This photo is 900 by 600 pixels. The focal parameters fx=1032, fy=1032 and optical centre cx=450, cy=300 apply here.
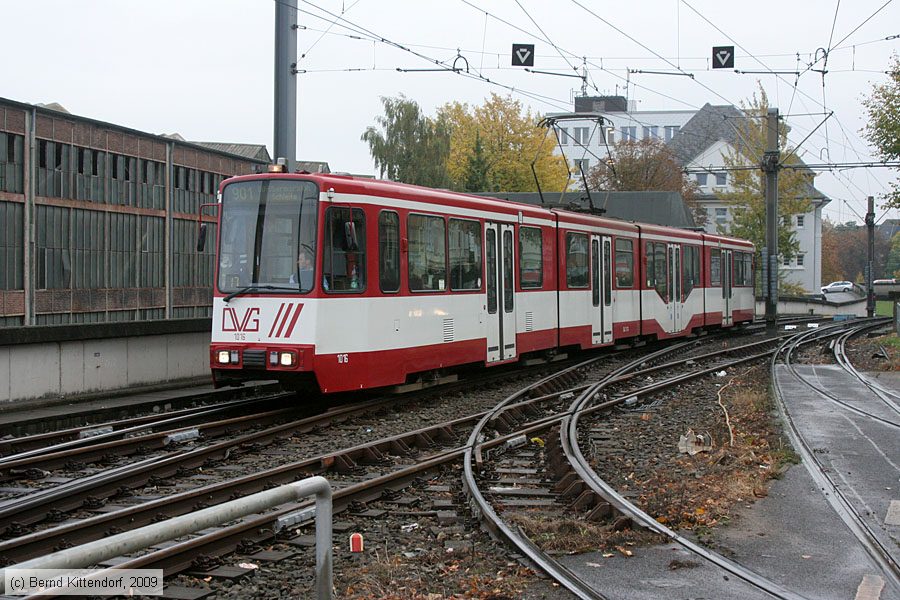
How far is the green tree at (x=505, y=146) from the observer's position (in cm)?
7169

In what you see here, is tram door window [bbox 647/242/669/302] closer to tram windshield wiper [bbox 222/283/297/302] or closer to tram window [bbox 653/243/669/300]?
tram window [bbox 653/243/669/300]

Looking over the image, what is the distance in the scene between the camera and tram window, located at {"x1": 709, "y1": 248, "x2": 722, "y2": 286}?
98.3ft

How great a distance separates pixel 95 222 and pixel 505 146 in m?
54.5

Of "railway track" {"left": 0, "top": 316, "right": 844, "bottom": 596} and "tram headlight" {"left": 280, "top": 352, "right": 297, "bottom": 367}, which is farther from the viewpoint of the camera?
"tram headlight" {"left": 280, "top": 352, "right": 297, "bottom": 367}

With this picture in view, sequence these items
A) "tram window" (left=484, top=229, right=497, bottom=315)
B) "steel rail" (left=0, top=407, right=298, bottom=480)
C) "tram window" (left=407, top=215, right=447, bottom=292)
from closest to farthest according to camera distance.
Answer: "steel rail" (left=0, top=407, right=298, bottom=480) → "tram window" (left=407, top=215, right=447, bottom=292) → "tram window" (left=484, top=229, right=497, bottom=315)

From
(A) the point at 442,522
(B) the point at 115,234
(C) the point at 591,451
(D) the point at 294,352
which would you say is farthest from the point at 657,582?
(B) the point at 115,234

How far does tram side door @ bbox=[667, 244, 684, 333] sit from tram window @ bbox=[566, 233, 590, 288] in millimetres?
5817

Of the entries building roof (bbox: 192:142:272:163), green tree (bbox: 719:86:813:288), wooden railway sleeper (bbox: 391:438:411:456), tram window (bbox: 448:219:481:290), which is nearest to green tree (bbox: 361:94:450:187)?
building roof (bbox: 192:142:272:163)

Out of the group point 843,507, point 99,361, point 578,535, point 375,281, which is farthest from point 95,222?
point 843,507

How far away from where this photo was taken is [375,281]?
13.6 meters

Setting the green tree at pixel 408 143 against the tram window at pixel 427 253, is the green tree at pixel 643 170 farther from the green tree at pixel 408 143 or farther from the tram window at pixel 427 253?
the tram window at pixel 427 253

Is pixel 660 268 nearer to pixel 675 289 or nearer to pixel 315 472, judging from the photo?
pixel 675 289

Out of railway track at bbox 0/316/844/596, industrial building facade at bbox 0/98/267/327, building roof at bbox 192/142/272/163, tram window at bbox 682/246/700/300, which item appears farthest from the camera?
building roof at bbox 192/142/272/163

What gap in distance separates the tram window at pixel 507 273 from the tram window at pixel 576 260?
2834mm
